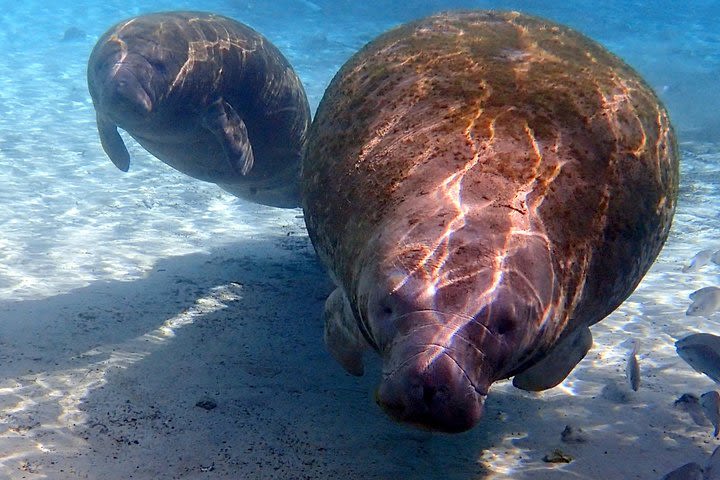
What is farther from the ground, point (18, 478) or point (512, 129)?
point (512, 129)

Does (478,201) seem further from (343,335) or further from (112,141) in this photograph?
(112,141)

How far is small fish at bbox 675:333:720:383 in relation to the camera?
162 inches

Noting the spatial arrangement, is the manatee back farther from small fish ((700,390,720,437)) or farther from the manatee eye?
the manatee eye

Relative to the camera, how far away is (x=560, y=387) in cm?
476

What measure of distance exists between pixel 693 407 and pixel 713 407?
211 mm

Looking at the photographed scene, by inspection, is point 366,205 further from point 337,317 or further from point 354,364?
point 354,364

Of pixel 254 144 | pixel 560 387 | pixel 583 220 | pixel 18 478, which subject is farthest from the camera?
pixel 254 144

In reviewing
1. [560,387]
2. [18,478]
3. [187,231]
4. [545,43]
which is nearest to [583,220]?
[545,43]

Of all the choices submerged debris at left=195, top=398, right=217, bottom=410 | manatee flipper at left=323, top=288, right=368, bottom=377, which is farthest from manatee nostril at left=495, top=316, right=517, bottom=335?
submerged debris at left=195, top=398, right=217, bottom=410

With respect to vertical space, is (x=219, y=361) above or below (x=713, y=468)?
below

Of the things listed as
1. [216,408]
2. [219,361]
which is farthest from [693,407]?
[219,361]

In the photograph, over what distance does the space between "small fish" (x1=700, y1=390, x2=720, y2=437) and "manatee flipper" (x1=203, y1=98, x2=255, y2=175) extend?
16.1 feet

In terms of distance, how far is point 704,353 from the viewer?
416cm

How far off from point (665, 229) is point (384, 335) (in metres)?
2.11
